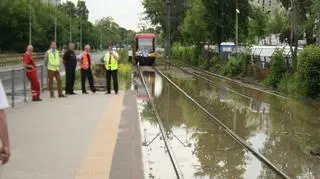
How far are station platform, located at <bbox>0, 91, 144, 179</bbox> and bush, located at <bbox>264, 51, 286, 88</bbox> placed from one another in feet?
38.1

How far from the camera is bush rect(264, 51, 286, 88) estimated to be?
27641 mm

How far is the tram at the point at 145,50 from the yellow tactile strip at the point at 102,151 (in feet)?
135

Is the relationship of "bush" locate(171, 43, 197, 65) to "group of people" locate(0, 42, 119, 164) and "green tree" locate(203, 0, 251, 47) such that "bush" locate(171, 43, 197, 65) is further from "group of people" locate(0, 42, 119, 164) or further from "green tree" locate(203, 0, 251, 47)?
"group of people" locate(0, 42, 119, 164)

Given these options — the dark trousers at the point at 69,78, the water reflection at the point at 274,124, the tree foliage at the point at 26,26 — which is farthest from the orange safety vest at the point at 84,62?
the tree foliage at the point at 26,26

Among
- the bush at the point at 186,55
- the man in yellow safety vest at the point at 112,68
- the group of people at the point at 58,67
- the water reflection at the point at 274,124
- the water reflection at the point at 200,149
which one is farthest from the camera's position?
the bush at the point at 186,55

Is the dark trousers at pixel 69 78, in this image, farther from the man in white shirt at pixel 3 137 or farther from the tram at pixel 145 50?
the tram at pixel 145 50

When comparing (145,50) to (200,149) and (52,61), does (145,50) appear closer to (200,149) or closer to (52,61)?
(52,61)

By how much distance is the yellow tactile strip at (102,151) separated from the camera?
27.4ft

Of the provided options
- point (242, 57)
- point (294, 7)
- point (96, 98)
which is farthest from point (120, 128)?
point (242, 57)

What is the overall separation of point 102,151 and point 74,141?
1096mm

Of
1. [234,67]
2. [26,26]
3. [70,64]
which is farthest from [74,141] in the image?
[26,26]

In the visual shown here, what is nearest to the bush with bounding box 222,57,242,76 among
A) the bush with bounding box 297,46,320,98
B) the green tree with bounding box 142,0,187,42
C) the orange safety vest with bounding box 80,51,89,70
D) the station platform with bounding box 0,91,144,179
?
the bush with bounding box 297,46,320,98

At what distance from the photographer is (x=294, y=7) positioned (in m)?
27.6

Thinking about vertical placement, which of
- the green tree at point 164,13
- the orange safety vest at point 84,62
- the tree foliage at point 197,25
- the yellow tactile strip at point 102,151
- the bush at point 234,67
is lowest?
the yellow tactile strip at point 102,151
